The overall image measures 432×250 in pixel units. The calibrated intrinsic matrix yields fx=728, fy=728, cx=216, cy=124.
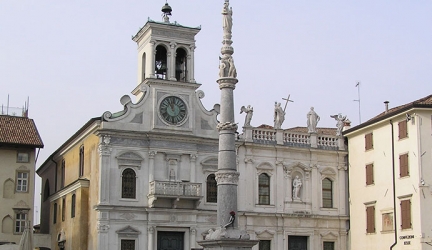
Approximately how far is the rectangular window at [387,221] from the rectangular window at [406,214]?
1114mm

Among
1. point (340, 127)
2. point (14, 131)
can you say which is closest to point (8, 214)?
point (14, 131)

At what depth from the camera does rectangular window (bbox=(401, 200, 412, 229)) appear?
38344 mm

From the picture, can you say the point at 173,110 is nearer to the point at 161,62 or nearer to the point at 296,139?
the point at 161,62

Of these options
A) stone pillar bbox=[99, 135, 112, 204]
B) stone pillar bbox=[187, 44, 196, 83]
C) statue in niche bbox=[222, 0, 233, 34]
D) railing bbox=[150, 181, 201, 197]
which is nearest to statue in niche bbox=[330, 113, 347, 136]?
stone pillar bbox=[187, 44, 196, 83]

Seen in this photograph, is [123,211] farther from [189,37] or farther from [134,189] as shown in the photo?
[189,37]

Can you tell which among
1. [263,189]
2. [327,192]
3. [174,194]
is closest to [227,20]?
[174,194]

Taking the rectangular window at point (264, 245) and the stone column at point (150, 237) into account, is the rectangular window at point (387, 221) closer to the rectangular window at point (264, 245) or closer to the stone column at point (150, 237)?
the rectangular window at point (264, 245)

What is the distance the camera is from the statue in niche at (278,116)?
4300 centimetres

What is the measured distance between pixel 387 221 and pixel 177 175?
38.9 ft

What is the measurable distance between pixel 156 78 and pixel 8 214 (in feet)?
39.0

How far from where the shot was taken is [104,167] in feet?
125

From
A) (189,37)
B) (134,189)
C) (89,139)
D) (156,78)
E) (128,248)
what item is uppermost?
(189,37)

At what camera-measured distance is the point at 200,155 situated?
40875mm

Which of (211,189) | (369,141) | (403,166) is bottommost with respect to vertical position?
(211,189)
